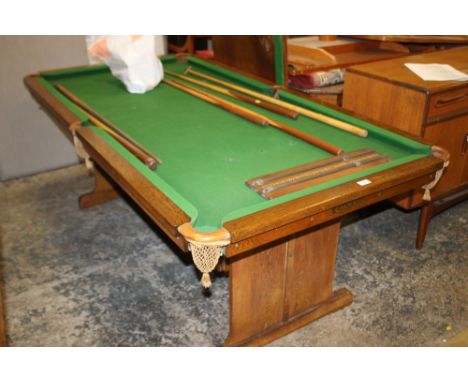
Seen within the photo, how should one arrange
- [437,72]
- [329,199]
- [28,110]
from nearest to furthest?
[329,199] < [437,72] < [28,110]

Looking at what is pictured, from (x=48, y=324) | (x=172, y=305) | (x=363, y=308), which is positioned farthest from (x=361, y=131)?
(x=48, y=324)

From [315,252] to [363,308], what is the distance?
44cm

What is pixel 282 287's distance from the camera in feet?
7.09

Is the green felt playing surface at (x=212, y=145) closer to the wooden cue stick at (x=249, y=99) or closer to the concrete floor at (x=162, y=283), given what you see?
the wooden cue stick at (x=249, y=99)

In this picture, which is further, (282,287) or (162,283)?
(162,283)

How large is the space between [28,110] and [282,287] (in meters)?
2.47

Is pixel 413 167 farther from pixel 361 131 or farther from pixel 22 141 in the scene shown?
pixel 22 141

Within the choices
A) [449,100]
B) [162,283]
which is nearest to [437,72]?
[449,100]

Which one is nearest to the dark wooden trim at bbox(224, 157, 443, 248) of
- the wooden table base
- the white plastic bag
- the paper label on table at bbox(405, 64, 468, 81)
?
the wooden table base

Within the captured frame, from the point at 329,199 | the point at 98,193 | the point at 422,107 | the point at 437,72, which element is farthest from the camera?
the point at 98,193

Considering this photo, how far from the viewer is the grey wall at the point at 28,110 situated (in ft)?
11.4

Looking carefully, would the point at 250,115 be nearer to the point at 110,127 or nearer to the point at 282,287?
the point at 110,127

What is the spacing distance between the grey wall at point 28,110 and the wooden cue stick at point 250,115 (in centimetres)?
106

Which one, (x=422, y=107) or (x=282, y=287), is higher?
(x=422, y=107)
